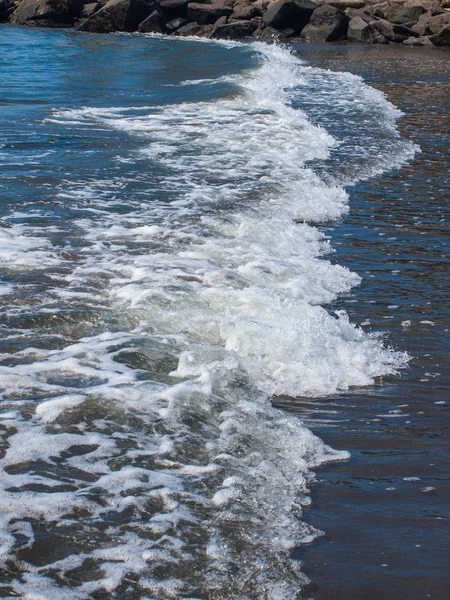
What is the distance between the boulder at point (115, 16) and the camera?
39.2 meters

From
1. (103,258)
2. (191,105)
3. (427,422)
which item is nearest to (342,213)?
(103,258)

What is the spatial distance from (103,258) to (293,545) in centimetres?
371

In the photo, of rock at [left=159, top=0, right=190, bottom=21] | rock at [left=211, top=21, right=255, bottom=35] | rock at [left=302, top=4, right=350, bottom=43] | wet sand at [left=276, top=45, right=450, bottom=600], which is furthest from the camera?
rock at [left=159, top=0, right=190, bottom=21]

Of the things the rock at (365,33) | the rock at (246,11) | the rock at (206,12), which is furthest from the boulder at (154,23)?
the rock at (365,33)

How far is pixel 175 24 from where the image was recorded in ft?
133

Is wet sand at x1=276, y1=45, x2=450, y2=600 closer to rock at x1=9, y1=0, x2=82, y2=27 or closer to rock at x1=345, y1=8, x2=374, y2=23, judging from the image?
rock at x1=345, y1=8, x2=374, y2=23

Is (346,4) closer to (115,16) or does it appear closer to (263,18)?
(263,18)

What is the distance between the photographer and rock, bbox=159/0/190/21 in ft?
134

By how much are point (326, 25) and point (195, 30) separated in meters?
7.28

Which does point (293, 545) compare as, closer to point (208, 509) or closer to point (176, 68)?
point (208, 509)

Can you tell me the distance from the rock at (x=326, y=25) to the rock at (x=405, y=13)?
2122 millimetres

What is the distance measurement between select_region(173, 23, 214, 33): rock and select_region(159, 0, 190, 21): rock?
140 centimetres

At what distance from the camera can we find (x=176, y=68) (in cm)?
2358

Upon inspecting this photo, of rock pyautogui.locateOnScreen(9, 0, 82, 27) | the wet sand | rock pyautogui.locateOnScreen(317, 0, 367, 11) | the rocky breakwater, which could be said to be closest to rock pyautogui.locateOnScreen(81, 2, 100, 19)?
the rocky breakwater
